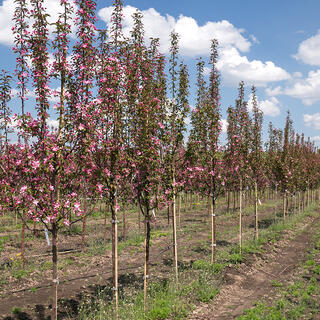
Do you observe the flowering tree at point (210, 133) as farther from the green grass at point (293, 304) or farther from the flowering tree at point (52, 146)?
the flowering tree at point (52, 146)

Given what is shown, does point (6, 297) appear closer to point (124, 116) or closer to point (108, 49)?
point (124, 116)

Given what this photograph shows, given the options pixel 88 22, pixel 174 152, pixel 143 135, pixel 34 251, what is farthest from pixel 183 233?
pixel 88 22

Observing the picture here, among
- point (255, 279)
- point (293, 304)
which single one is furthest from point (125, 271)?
point (293, 304)

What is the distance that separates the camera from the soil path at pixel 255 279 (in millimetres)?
9750

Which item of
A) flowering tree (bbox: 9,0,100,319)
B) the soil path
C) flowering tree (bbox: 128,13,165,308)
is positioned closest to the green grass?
the soil path

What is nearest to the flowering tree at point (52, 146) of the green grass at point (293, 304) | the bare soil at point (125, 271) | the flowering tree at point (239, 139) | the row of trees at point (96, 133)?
the row of trees at point (96, 133)

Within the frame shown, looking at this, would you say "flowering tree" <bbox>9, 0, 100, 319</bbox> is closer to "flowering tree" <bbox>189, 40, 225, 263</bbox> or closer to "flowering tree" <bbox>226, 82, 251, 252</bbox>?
"flowering tree" <bbox>189, 40, 225, 263</bbox>

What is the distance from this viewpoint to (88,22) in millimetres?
7895

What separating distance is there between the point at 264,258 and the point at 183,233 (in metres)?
7.23

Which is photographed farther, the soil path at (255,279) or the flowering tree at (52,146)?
the soil path at (255,279)

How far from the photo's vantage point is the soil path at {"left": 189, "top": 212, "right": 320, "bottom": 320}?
9.75m

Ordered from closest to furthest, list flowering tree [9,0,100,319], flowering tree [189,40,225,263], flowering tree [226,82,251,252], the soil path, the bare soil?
flowering tree [9,0,100,319], the soil path, the bare soil, flowering tree [189,40,225,263], flowering tree [226,82,251,252]

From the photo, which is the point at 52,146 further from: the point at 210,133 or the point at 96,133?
the point at 210,133

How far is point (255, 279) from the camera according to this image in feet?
42.7
